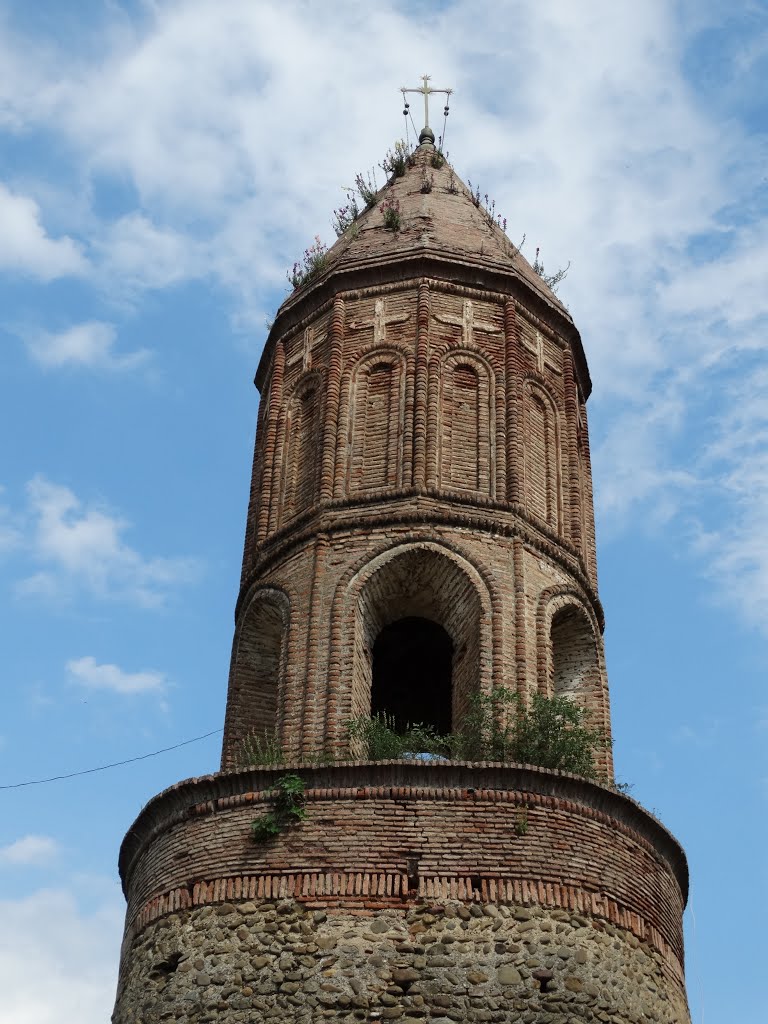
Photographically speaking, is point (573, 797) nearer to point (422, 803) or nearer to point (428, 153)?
point (422, 803)

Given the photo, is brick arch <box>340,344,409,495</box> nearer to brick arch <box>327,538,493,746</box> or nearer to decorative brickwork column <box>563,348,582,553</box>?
brick arch <box>327,538,493,746</box>

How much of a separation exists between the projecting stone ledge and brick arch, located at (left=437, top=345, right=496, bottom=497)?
4010 mm

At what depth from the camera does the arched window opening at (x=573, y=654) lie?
15961 millimetres

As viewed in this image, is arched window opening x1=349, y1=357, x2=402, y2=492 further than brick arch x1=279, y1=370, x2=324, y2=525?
No

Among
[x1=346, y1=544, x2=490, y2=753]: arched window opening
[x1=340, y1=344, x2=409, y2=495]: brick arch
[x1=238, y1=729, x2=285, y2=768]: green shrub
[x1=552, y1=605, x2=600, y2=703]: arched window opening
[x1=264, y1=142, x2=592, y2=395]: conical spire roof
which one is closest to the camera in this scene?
[x1=238, y1=729, x2=285, y2=768]: green shrub

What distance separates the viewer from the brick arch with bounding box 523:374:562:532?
1659 cm

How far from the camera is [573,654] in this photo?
16203 mm

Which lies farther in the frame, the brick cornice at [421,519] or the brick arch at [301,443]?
the brick arch at [301,443]

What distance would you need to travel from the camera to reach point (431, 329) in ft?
56.6

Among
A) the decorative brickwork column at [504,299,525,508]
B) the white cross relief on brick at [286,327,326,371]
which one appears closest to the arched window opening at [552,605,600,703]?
the decorative brickwork column at [504,299,525,508]

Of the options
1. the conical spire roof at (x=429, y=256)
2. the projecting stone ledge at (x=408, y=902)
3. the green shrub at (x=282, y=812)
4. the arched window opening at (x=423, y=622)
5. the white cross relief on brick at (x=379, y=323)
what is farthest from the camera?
the conical spire roof at (x=429, y=256)

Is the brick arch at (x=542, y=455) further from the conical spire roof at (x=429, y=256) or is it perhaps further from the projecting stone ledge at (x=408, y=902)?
the projecting stone ledge at (x=408, y=902)

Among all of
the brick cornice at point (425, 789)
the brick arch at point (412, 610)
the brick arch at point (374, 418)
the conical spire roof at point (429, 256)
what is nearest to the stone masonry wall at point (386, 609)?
the brick arch at point (412, 610)

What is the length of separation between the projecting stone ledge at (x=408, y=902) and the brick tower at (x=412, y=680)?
2 centimetres
